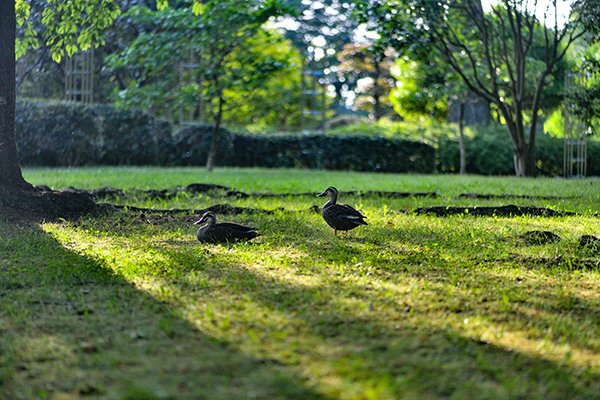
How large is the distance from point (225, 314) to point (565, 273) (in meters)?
3.05

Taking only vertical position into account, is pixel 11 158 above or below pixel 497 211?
above

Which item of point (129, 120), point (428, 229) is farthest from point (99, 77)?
point (428, 229)

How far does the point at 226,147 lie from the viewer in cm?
2517

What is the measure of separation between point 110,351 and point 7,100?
6.30m

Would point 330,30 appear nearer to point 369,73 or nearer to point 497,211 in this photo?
point 369,73

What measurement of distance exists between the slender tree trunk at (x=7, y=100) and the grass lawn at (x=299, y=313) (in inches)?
35.7

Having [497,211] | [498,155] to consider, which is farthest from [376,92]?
[497,211]

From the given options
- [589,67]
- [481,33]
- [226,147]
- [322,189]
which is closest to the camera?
[322,189]

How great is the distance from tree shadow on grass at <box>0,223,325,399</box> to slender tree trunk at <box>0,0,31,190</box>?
3.71m

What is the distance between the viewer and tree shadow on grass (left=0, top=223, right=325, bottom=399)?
3973 mm

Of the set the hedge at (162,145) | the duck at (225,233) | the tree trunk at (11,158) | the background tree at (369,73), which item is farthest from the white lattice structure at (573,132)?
the background tree at (369,73)

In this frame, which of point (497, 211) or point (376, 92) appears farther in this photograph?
point (376, 92)

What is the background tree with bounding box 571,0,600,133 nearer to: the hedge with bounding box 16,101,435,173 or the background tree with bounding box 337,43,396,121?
the hedge with bounding box 16,101,435,173

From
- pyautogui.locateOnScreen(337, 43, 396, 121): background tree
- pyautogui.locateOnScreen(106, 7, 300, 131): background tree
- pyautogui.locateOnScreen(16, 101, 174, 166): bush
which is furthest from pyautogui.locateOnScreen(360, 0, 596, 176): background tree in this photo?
pyautogui.locateOnScreen(337, 43, 396, 121): background tree
